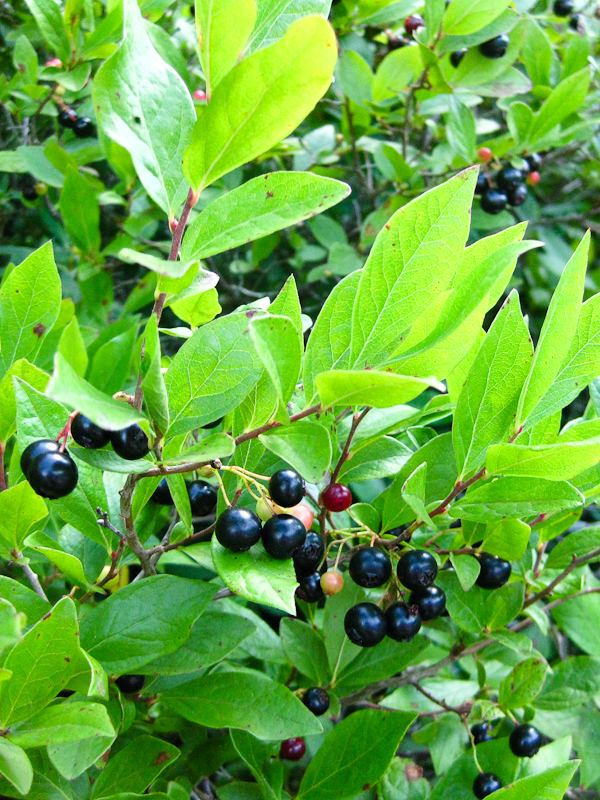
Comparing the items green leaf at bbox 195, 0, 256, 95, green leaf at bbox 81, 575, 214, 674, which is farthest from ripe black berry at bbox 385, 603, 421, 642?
green leaf at bbox 195, 0, 256, 95

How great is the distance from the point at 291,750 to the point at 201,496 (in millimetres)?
747

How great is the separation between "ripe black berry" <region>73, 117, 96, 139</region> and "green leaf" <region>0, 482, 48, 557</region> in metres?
1.82

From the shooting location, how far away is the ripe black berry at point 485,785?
1.52 metres

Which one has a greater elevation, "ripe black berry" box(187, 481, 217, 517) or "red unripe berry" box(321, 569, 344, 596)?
"ripe black berry" box(187, 481, 217, 517)

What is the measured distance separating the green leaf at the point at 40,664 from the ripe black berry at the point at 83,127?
6.65 feet

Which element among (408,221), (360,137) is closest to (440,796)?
(408,221)

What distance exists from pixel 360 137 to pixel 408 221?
6.66ft

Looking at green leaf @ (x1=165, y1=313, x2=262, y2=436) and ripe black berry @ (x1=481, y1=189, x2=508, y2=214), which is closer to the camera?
green leaf @ (x1=165, y1=313, x2=262, y2=436)

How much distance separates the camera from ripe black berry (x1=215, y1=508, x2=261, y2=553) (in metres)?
1.09

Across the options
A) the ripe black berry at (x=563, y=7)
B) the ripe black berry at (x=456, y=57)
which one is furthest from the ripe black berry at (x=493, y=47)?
the ripe black berry at (x=563, y=7)

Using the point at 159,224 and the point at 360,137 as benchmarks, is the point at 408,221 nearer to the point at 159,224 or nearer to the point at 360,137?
the point at 360,137

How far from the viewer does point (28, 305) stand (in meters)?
1.25

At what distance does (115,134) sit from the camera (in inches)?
37.9

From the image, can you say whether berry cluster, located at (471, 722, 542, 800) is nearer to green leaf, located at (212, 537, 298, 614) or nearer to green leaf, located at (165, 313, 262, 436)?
green leaf, located at (212, 537, 298, 614)
